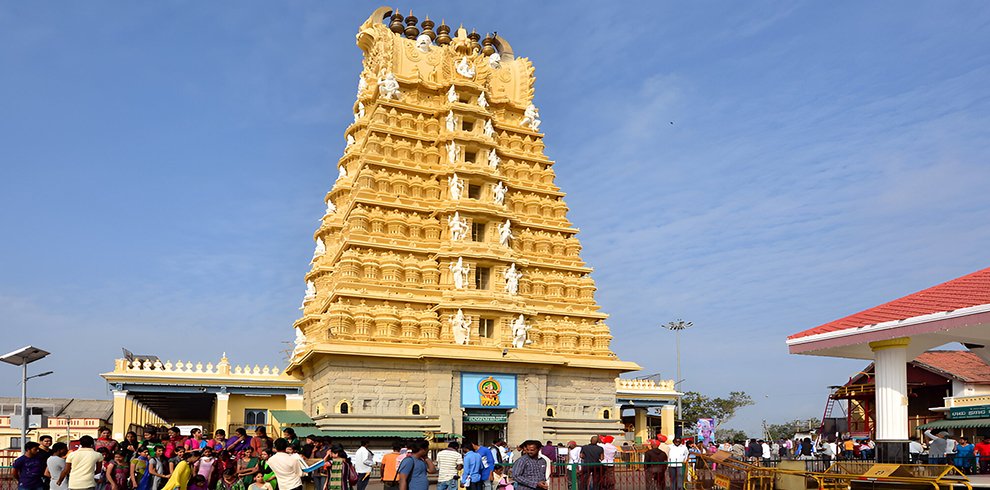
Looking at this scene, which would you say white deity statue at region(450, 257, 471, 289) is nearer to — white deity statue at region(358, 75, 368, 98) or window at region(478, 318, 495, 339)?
window at region(478, 318, 495, 339)

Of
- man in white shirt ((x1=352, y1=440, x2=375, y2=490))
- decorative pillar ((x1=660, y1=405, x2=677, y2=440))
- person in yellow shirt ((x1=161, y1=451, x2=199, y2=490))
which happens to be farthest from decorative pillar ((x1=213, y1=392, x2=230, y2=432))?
person in yellow shirt ((x1=161, y1=451, x2=199, y2=490))

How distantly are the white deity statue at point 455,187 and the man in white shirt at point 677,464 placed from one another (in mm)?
19996

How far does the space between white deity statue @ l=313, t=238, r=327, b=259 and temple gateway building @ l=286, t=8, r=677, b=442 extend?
0.07m

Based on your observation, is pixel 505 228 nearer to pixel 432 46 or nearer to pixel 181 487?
pixel 432 46

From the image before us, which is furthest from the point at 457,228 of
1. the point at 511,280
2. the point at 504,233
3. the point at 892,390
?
the point at 892,390

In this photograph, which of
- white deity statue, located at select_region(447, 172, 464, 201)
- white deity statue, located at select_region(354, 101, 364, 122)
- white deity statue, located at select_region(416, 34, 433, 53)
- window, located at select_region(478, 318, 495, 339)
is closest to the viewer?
window, located at select_region(478, 318, 495, 339)

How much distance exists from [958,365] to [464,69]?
26910 millimetres

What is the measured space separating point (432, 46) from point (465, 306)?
14.3m

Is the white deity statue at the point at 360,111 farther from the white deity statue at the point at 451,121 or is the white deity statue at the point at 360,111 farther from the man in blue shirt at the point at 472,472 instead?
the man in blue shirt at the point at 472,472

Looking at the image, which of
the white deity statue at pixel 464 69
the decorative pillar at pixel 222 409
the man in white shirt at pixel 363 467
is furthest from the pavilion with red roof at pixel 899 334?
the decorative pillar at pixel 222 409

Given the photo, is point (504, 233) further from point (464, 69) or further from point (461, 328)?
point (464, 69)

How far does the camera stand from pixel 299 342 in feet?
142

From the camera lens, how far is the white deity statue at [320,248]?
44312 millimetres

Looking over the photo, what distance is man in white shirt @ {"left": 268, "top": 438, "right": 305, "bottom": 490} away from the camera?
13523mm
